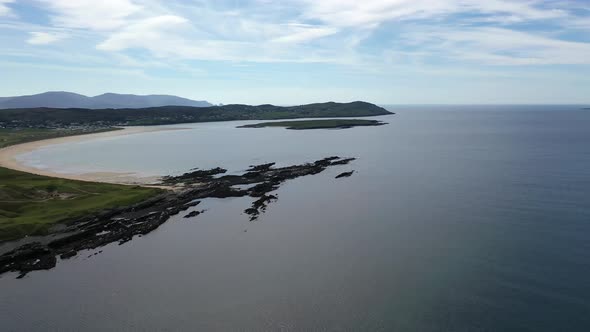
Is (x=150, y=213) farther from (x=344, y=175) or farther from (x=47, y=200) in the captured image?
(x=344, y=175)

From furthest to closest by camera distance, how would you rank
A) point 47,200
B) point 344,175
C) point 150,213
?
point 344,175 → point 47,200 → point 150,213

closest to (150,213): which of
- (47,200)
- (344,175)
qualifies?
(47,200)

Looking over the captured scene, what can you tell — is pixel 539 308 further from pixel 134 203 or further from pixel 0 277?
pixel 134 203

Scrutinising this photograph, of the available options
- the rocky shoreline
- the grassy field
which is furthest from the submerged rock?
the grassy field

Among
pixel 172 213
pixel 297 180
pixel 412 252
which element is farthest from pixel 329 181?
pixel 412 252

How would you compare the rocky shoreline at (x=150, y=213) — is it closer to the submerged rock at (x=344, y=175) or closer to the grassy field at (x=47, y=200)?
the grassy field at (x=47, y=200)

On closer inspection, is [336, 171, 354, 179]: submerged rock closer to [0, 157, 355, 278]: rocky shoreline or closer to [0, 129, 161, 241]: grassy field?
[0, 157, 355, 278]: rocky shoreline
